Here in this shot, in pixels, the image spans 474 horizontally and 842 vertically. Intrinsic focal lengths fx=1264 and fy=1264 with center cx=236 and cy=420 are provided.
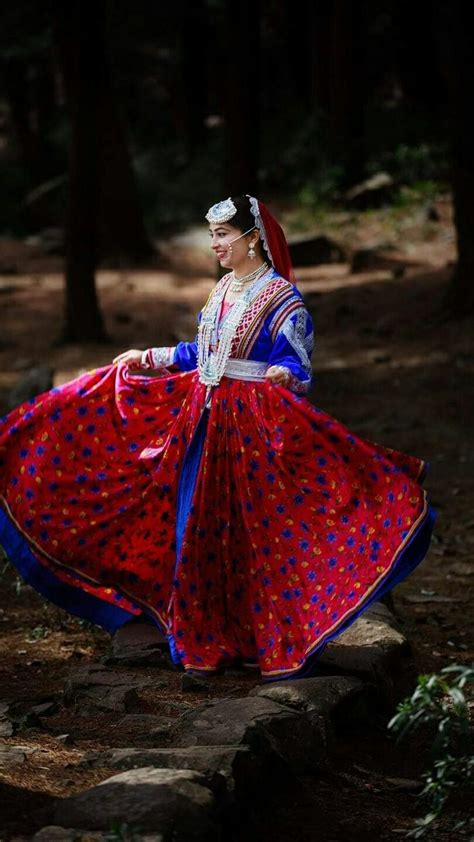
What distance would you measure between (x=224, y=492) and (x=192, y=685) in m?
0.83

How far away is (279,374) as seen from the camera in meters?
5.22

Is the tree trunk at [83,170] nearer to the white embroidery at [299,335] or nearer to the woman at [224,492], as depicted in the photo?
the woman at [224,492]

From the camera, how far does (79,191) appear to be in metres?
13.5

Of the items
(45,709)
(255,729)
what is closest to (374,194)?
(45,709)

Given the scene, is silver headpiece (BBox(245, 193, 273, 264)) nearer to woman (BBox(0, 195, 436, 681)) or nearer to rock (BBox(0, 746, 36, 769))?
woman (BBox(0, 195, 436, 681))

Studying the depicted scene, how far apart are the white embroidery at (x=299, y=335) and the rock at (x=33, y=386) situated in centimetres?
612

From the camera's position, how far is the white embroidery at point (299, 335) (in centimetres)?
526

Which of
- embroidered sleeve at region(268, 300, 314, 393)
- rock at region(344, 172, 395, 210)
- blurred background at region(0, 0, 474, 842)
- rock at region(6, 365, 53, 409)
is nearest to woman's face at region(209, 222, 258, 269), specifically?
embroidered sleeve at region(268, 300, 314, 393)

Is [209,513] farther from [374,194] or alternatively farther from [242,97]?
[374,194]

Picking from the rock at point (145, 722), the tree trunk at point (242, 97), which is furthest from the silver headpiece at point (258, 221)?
the tree trunk at point (242, 97)

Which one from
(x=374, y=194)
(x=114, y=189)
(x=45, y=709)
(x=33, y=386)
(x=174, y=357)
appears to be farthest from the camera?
(x=374, y=194)

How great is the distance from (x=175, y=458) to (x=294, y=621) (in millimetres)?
884

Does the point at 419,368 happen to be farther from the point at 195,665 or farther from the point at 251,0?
the point at 195,665

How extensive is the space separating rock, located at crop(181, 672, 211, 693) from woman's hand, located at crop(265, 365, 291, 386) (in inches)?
49.6
